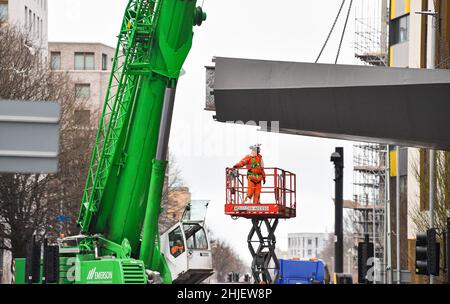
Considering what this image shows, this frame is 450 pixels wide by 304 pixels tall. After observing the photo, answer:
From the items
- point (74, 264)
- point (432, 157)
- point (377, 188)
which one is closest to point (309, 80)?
point (74, 264)

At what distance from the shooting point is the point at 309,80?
69.5 ft

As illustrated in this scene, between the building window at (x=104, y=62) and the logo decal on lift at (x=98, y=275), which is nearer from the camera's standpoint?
the logo decal on lift at (x=98, y=275)

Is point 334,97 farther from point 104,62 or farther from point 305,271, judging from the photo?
point 104,62

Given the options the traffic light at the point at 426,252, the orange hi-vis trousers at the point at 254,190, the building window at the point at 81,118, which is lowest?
the traffic light at the point at 426,252

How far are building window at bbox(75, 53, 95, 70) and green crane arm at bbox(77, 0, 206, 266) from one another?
109006mm

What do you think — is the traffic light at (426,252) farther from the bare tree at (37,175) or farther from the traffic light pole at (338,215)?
the bare tree at (37,175)

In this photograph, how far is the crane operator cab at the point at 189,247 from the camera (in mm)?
32438

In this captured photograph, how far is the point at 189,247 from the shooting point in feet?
109

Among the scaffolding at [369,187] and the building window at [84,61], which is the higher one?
the building window at [84,61]

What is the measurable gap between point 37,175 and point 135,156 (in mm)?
28137

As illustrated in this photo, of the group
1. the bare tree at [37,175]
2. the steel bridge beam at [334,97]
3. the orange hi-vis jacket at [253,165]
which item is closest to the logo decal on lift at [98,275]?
the orange hi-vis jacket at [253,165]

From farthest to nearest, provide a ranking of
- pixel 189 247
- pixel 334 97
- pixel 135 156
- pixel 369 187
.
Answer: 1. pixel 369 187
2. pixel 189 247
3. pixel 135 156
4. pixel 334 97

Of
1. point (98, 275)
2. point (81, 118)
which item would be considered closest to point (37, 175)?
point (81, 118)

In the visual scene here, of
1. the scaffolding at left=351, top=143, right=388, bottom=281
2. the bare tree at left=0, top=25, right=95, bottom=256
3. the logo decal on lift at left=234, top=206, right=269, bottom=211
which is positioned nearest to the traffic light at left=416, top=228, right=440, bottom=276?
the logo decal on lift at left=234, top=206, right=269, bottom=211
